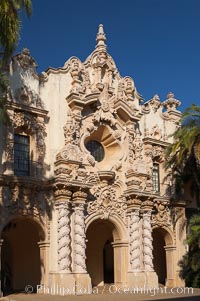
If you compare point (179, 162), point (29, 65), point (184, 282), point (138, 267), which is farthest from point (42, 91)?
point (184, 282)

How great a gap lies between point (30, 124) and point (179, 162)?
375 inches

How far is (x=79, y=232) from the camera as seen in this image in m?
25.3

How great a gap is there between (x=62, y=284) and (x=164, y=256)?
11991mm

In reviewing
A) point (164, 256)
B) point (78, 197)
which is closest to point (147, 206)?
point (78, 197)

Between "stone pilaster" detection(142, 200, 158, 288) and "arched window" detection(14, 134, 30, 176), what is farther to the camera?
"stone pilaster" detection(142, 200, 158, 288)

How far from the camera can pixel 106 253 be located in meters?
32.3

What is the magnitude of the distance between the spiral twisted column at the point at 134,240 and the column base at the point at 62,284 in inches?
184

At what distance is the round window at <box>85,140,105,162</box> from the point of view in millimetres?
29125

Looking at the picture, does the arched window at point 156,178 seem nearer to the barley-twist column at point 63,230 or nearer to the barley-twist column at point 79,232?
the barley-twist column at point 79,232

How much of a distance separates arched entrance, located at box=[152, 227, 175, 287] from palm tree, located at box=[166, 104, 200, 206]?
369cm

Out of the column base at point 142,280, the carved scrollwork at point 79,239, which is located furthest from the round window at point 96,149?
the column base at point 142,280

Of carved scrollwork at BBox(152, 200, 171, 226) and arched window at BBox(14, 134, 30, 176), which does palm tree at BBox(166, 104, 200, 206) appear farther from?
arched window at BBox(14, 134, 30, 176)

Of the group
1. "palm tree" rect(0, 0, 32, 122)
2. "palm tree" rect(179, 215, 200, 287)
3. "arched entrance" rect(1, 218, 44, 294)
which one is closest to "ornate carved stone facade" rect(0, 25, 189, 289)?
"arched entrance" rect(1, 218, 44, 294)

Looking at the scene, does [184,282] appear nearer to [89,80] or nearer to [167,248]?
[167,248]
